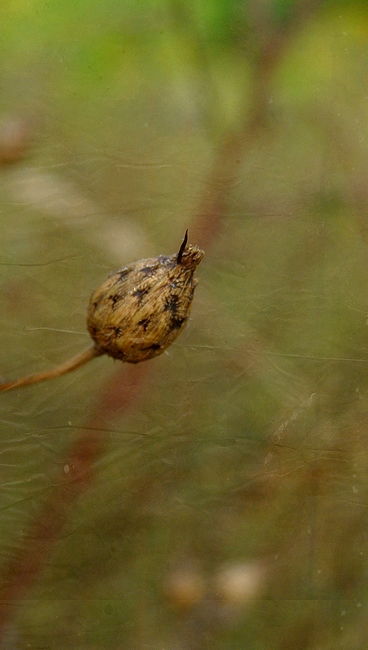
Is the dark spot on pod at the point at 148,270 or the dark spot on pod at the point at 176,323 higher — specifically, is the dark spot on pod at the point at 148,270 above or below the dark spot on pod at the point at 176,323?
above

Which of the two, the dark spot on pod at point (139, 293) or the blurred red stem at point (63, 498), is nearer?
the dark spot on pod at point (139, 293)

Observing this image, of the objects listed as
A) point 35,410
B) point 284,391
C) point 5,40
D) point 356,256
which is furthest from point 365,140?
point 35,410

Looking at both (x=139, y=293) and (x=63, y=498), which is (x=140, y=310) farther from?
(x=63, y=498)

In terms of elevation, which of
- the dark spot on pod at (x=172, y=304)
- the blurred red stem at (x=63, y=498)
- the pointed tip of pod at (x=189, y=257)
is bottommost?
the blurred red stem at (x=63, y=498)

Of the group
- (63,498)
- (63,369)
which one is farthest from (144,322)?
(63,498)

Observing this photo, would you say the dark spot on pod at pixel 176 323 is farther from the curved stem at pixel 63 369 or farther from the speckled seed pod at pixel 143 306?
the curved stem at pixel 63 369

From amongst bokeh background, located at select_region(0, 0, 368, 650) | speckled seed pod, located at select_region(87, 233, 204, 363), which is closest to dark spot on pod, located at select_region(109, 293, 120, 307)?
speckled seed pod, located at select_region(87, 233, 204, 363)

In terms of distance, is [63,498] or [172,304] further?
[63,498]

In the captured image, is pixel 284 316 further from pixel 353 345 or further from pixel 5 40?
pixel 5 40

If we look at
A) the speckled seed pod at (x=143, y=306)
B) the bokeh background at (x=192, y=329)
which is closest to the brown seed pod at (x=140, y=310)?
the speckled seed pod at (x=143, y=306)
